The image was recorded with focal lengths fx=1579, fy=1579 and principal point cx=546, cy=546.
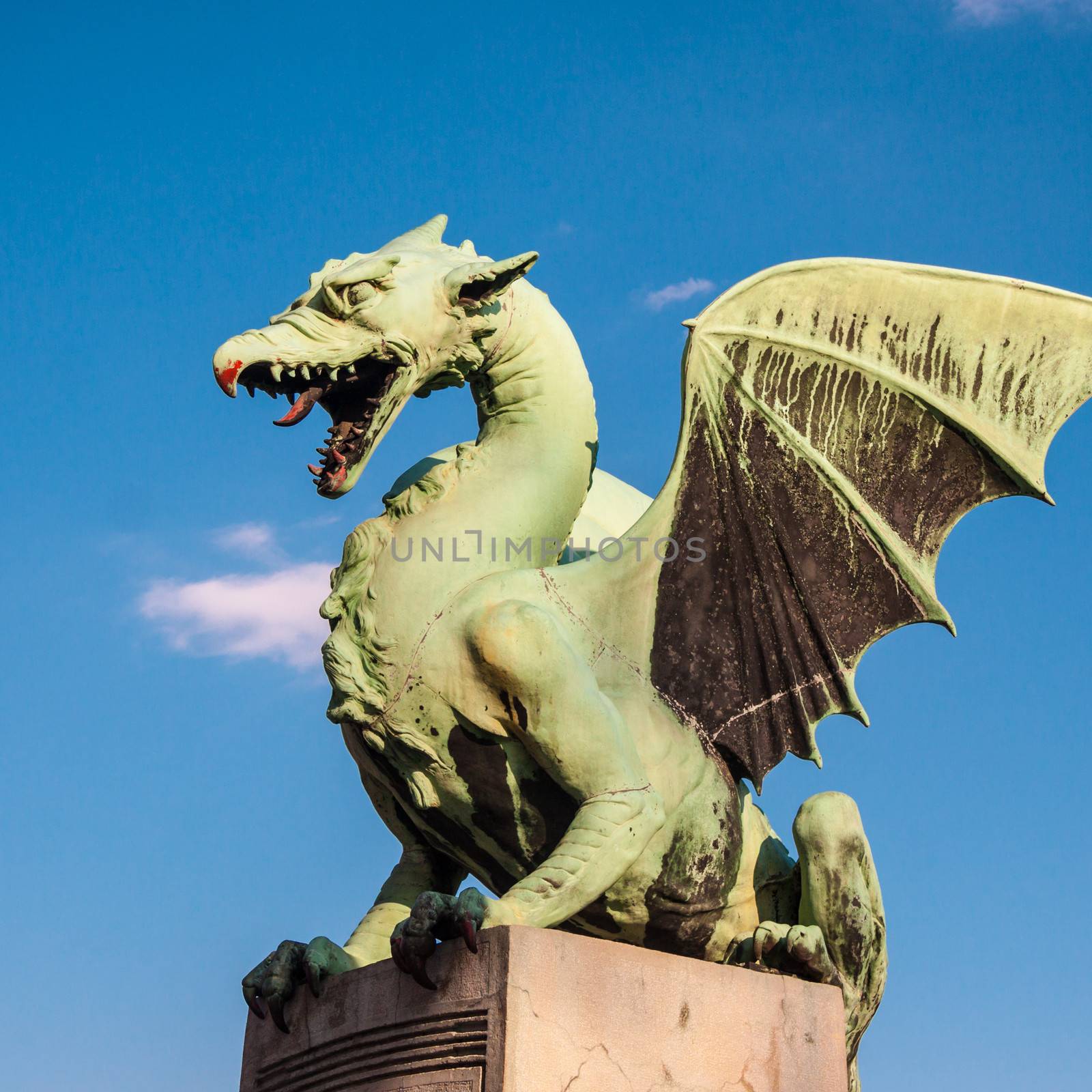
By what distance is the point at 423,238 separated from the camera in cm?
566

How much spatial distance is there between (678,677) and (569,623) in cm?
45

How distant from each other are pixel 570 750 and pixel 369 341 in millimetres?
1510

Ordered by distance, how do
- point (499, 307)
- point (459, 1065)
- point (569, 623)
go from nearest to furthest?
point (459, 1065) → point (569, 623) → point (499, 307)

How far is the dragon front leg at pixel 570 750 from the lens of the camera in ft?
15.1

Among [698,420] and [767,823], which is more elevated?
[698,420]

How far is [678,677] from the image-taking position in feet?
17.4

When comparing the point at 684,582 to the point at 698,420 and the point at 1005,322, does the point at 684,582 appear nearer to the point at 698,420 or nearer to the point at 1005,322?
the point at 698,420

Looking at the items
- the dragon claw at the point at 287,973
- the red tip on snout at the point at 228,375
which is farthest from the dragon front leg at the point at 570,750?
the red tip on snout at the point at 228,375

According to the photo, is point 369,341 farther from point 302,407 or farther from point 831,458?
point 831,458

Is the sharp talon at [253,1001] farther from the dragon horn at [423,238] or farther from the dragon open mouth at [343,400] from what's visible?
the dragon horn at [423,238]

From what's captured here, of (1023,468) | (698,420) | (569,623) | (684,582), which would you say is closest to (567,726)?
(569,623)

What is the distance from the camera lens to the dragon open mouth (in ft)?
16.7

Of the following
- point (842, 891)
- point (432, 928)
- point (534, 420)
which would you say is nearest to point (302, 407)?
point (534, 420)

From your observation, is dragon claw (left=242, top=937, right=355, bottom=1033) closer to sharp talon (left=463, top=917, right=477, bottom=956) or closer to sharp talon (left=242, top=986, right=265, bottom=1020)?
sharp talon (left=242, top=986, right=265, bottom=1020)
